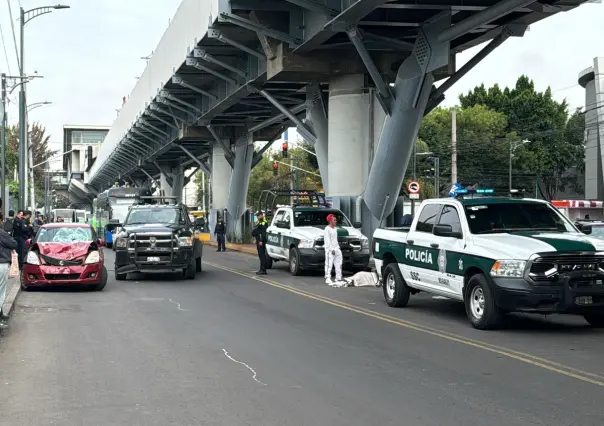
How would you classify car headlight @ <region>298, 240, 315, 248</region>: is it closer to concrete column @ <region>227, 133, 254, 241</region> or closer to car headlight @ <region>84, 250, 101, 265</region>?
car headlight @ <region>84, 250, 101, 265</region>

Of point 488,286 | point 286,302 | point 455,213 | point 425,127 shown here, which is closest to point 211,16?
point 286,302

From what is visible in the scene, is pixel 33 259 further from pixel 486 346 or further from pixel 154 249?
pixel 486 346

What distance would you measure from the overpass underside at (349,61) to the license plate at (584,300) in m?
10.7

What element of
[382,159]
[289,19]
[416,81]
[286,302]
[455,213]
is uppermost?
[289,19]

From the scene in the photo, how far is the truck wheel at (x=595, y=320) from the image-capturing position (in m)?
12.1

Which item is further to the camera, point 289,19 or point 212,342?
point 289,19

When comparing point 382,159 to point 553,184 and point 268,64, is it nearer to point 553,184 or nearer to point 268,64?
point 268,64

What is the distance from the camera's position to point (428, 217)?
45.8 ft

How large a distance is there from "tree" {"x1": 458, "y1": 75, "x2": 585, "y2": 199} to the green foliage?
75.3ft

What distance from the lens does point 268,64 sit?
28.8m

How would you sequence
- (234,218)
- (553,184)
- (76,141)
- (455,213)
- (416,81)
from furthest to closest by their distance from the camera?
1. (76,141)
2. (553,184)
3. (234,218)
4. (416,81)
5. (455,213)

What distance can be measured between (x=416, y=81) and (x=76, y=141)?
15716 centimetres

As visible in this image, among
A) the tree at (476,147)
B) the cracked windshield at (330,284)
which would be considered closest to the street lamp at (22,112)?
the cracked windshield at (330,284)

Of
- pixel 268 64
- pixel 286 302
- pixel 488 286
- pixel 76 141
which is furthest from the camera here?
pixel 76 141
